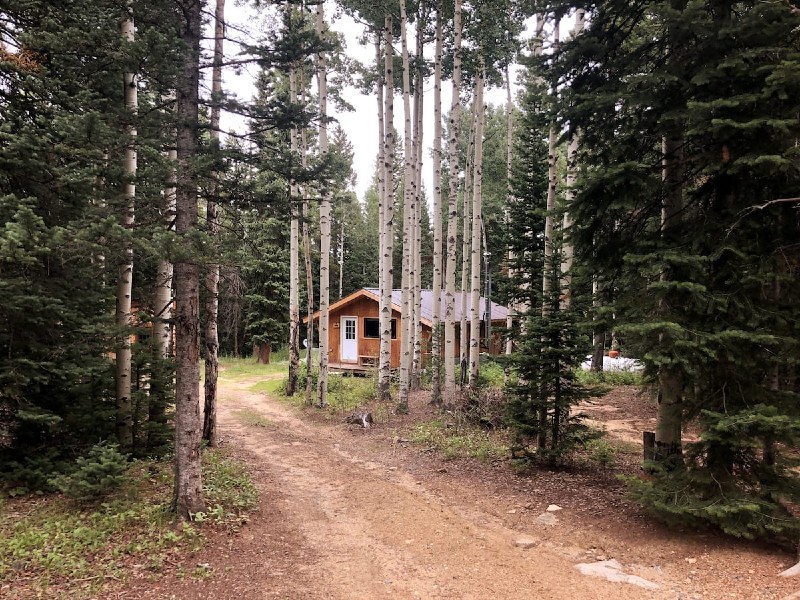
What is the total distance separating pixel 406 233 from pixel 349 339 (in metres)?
9.74

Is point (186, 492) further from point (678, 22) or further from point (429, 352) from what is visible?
point (429, 352)

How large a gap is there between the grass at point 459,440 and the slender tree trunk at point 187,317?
184 inches

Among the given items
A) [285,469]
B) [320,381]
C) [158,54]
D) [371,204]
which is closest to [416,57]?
[320,381]

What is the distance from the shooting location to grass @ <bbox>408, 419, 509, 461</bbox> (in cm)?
851

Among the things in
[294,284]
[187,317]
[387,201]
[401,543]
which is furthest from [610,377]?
[187,317]

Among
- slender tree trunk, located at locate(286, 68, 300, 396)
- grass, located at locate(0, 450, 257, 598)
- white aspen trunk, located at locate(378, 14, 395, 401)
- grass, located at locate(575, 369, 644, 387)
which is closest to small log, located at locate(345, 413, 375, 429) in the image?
white aspen trunk, located at locate(378, 14, 395, 401)

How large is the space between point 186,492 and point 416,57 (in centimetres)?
1398

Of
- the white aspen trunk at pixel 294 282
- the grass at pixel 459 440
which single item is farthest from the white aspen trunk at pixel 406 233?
the white aspen trunk at pixel 294 282

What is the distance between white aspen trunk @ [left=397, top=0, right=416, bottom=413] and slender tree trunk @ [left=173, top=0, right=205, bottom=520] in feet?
23.7

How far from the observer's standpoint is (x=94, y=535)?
4703 millimetres

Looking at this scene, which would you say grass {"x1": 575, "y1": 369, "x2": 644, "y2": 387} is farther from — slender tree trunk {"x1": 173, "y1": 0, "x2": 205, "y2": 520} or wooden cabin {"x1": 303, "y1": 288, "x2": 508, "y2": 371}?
slender tree trunk {"x1": 173, "y1": 0, "x2": 205, "y2": 520}

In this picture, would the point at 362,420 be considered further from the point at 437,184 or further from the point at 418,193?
the point at 418,193

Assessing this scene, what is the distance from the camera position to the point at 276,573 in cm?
438

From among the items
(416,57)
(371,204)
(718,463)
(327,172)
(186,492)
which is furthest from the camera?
(371,204)
